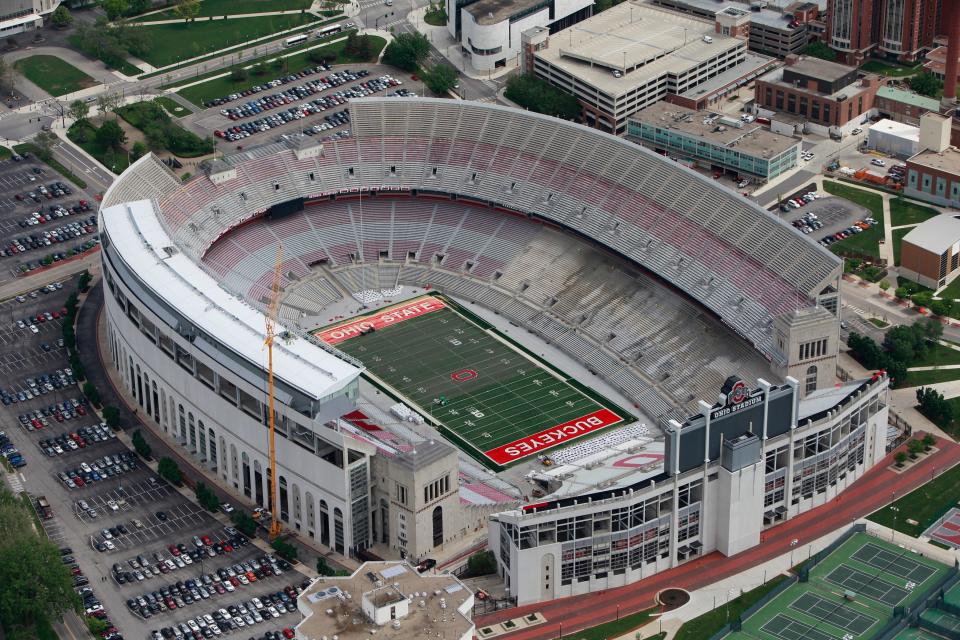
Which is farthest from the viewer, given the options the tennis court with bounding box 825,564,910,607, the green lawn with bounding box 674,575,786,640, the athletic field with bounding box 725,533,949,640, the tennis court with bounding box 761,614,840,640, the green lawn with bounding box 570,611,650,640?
the green lawn with bounding box 570,611,650,640

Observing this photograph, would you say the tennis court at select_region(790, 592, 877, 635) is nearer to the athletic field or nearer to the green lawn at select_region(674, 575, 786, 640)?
the athletic field

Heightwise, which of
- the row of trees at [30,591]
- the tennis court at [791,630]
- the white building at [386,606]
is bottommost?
the tennis court at [791,630]

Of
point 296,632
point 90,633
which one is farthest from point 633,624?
point 90,633

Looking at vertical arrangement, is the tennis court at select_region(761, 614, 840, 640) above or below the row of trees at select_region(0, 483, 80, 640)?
below

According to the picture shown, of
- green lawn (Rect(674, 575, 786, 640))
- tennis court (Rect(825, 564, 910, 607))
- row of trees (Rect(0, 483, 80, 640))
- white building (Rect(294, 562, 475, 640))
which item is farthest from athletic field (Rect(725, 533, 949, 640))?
row of trees (Rect(0, 483, 80, 640))

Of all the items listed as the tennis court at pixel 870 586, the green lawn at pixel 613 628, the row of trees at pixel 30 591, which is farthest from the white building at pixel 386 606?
the tennis court at pixel 870 586

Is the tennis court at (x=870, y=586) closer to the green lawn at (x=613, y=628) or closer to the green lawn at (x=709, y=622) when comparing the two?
the green lawn at (x=709, y=622)
